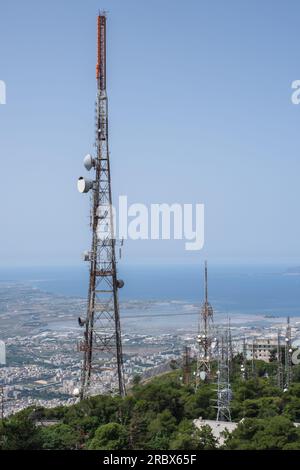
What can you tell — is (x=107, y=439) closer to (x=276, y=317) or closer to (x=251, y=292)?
(x=276, y=317)

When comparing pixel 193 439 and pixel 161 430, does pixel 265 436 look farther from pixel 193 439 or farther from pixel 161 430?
pixel 161 430

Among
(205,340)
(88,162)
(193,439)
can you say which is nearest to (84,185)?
(88,162)

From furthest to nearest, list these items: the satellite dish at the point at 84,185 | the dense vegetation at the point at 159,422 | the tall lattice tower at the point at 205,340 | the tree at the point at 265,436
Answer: the tall lattice tower at the point at 205,340 → the satellite dish at the point at 84,185 → the dense vegetation at the point at 159,422 → the tree at the point at 265,436

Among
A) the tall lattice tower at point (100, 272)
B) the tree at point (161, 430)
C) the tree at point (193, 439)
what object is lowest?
the tree at point (161, 430)

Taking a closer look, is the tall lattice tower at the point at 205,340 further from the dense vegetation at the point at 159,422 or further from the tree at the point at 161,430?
the tree at the point at 161,430

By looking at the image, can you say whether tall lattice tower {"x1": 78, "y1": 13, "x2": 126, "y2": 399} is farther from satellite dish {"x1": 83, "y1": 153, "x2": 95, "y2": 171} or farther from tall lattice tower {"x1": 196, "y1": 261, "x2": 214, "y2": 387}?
tall lattice tower {"x1": 196, "y1": 261, "x2": 214, "y2": 387}

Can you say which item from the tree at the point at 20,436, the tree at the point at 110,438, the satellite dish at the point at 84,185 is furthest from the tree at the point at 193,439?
the satellite dish at the point at 84,185

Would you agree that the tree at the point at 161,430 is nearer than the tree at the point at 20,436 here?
No
